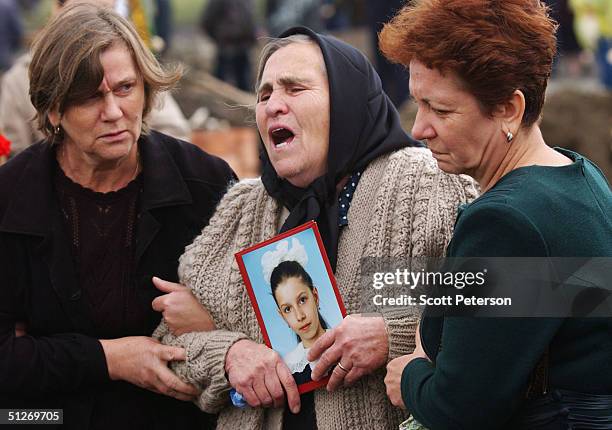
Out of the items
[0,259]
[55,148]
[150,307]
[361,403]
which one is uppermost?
[55,148]

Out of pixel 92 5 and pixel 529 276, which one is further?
pixel 92 5

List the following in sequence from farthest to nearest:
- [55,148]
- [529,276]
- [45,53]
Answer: [55,148]
[45,53]
[529,276]

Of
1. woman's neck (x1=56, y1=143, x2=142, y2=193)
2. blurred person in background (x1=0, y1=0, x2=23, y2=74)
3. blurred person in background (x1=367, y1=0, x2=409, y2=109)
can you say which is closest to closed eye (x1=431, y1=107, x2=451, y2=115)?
woman's neck (x1=56, y1=143, x2=142, y2=193)

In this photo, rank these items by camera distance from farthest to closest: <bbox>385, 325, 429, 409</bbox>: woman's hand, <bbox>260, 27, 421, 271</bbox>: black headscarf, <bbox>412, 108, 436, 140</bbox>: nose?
<bbox>260, 27, 421, 271</bbox>: black headscarf, <bbox>385, 325, 429, 409</bbox>: woman's hand, <bbox>412, 108, 436, 140</bbox>: nose

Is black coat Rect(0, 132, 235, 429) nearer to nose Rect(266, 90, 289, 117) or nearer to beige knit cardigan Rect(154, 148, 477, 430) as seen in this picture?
beige knit cardigan Rect(154, 148, 477, 430)

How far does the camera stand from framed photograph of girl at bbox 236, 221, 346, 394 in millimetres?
2760

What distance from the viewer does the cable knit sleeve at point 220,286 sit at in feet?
9.64

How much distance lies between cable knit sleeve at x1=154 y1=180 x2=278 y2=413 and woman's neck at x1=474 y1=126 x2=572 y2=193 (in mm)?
903

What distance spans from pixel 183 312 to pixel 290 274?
46cm

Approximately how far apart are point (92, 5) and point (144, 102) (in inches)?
14.4

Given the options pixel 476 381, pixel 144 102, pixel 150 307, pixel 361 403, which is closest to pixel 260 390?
pixel 361 403

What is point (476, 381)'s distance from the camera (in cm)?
215

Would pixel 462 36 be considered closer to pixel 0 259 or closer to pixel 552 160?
pixel 552 160

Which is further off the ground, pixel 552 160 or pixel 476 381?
pixel 552 160
